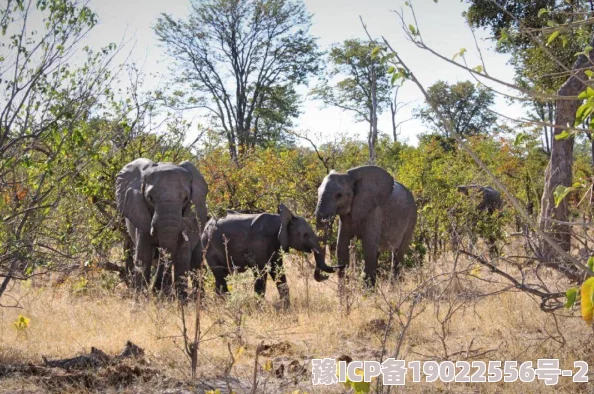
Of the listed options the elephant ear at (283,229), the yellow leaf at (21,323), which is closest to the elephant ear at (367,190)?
the elephant ear at (283,229)

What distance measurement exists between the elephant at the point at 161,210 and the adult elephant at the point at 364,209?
5.78 feet

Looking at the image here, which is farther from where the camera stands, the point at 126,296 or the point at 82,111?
the point at 126,296

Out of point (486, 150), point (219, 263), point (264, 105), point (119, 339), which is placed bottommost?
point (119, 339)

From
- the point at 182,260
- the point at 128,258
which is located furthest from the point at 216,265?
the point at 128,258

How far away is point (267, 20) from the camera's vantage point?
30266 millimetres

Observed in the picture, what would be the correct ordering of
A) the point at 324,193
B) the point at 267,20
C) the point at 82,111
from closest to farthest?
the point at 82,111 → the point at 324,193 → the point at 267,20

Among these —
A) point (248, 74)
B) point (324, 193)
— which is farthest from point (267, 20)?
point (324, 193)

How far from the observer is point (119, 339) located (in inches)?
272

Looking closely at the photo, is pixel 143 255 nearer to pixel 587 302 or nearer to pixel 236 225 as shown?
pixel 236 225

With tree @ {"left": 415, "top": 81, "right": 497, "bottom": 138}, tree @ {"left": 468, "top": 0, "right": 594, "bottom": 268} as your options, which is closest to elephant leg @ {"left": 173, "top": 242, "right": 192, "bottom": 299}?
tree @ {"left": 468, "top": 0, "right": 594, "bottom": 268}

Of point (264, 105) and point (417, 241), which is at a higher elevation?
point (264, 105)

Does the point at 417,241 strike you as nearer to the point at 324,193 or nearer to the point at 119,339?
the point at 324,193

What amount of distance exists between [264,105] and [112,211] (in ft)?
63.4

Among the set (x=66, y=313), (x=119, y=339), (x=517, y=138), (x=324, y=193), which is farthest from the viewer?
(x=324, y=193)
